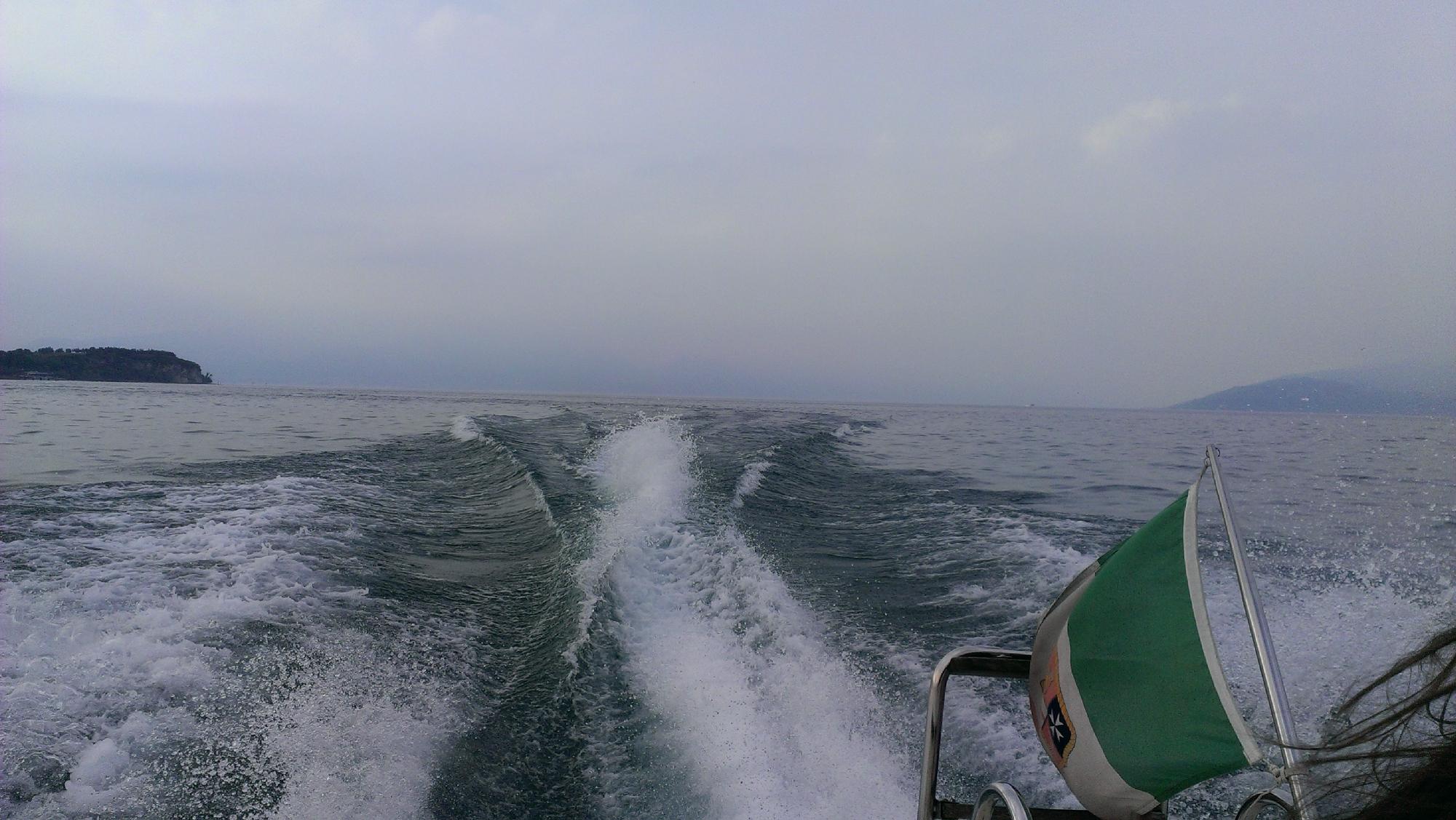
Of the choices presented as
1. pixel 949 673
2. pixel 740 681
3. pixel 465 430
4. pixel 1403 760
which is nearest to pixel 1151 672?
pixel 1403 760

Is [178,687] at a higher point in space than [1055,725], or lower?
lower

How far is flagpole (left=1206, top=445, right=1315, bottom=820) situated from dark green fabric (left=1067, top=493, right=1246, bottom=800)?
0.08 meters

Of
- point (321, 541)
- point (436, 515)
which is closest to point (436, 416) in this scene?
point (436, 515)

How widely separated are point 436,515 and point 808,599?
4551mm

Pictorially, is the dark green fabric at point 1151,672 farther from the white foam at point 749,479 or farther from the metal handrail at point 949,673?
the white foam at point 749,479

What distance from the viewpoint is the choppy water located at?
9.58 feet

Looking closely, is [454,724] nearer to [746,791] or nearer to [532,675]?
[532,675]

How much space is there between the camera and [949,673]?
1.75 m

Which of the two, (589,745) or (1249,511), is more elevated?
(1249,511)

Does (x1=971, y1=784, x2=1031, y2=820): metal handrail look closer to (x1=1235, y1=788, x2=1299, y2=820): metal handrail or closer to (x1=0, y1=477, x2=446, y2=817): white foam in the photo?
(x1=1235, y1=788, x2=1299, y2=820): metal handrail

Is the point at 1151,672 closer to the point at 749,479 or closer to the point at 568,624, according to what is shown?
the point at 568,624

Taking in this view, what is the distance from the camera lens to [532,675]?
158 inches

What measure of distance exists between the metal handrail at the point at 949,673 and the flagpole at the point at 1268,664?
0.56 m

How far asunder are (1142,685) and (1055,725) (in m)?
0.25
